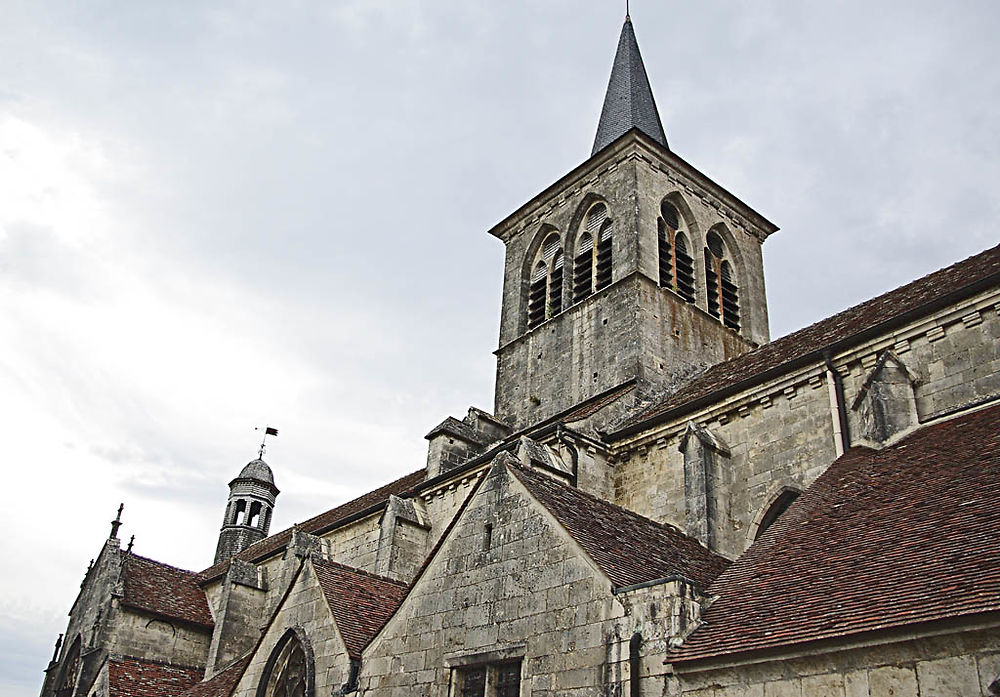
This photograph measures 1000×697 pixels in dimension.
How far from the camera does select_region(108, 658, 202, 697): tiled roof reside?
15.5 meters

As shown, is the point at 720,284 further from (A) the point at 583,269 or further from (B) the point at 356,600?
(B) the point at 356,600

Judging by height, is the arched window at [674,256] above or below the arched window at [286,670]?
above

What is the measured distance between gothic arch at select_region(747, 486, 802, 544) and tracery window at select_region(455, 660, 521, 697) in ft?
18.3

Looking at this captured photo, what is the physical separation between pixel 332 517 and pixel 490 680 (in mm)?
18556

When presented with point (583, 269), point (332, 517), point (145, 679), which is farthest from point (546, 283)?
point (145, 679)

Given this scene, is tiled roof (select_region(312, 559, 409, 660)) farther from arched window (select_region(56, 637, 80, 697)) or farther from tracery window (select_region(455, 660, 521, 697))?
arched window (select_region(56, 637, 80, 697))

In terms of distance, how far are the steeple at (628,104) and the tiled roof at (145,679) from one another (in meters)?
18.1

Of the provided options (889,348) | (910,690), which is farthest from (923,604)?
(889,348)

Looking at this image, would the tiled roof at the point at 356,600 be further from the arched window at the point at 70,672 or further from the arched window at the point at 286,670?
the arched window at the point at 70,672

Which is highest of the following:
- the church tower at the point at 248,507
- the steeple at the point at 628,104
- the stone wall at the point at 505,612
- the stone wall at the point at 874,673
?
the steeple at the point at 628,104

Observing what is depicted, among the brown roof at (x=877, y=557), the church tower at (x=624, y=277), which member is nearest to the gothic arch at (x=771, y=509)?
the brown roof at (x=877, y=557)

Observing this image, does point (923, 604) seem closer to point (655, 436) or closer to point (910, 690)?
point (910, 690)

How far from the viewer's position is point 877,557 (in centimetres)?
747

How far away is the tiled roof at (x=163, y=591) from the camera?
78.2 feet
